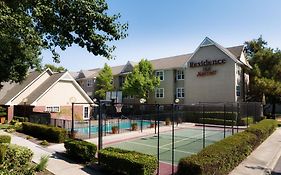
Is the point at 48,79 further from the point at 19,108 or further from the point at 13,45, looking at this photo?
the point at 13,45

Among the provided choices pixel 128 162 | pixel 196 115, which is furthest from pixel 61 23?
pixel 196 115

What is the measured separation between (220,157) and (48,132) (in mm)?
14412

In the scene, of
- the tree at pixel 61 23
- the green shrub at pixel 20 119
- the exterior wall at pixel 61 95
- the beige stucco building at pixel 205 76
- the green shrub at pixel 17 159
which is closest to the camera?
the tree at pixel 61 23

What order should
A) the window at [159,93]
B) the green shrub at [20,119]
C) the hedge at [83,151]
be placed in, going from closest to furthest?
1. the hedge at [83,151]
2. the green shrub at [20,119]
3. the window at [159,93]

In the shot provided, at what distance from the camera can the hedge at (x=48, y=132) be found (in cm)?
2159

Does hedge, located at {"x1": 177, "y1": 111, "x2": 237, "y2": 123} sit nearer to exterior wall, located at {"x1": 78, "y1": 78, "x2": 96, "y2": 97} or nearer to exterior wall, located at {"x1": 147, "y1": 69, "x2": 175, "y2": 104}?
exterior wall, located at {"x1": 147, "y1": 69, "x2": 175, "y2": 104}

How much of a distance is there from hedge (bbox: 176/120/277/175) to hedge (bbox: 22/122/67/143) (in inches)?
472

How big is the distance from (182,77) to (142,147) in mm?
28789

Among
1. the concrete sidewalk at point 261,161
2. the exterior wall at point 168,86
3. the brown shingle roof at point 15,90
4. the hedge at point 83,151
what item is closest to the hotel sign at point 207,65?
the exterior wall at point 168,86

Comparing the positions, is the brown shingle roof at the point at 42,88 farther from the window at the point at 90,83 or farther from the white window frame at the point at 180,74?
the window at the point at 90,83

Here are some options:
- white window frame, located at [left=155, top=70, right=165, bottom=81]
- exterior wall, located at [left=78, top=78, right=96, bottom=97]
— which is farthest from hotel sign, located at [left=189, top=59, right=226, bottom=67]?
exterior wall, located at [left=78, top=78, right=96, bottom=97]

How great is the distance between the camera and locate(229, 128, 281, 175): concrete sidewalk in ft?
50.2

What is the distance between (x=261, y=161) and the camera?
58.2 feet

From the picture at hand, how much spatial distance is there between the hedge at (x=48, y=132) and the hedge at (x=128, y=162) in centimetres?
820
